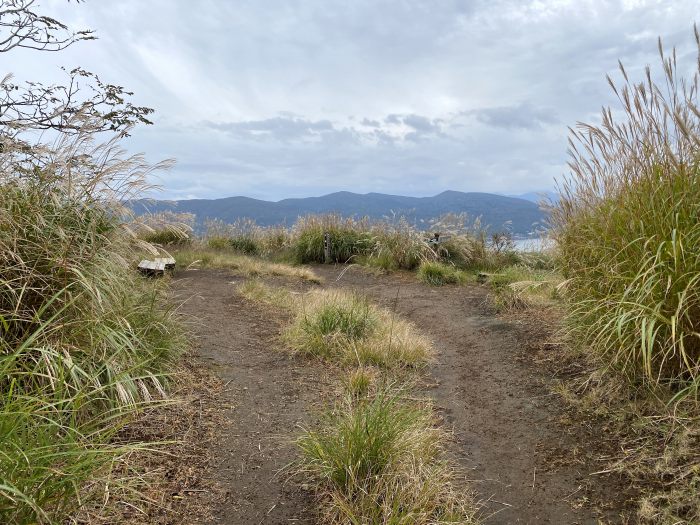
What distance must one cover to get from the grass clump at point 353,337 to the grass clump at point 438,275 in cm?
408

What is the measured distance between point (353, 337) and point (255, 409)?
5.00 feet

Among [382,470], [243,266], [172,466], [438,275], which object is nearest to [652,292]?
[382,470]

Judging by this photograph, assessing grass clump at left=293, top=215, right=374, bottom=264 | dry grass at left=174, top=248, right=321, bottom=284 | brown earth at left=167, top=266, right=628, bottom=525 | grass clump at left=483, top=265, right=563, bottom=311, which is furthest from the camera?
grass clump at left=293, top=215, right=374, bottom=264

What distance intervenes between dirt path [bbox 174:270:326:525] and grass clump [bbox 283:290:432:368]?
23 cm

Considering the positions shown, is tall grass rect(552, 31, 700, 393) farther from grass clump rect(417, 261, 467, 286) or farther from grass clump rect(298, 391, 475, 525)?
grass clump rect(417, 261, 467, 286)

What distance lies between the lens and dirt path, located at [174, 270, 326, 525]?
2496mm

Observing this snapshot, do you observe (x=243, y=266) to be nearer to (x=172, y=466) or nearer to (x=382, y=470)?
(x=172, y=466)

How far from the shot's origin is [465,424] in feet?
11.4

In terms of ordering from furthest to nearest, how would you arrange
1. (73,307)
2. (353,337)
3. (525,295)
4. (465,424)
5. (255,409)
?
(525,295) → (353,337) → (255,409) → (465,424) → (73,307)

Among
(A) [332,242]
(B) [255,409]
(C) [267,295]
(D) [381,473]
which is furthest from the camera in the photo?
(A) [332,242]

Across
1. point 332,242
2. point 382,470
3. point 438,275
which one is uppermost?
point 332,242

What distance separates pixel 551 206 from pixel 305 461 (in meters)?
3.52

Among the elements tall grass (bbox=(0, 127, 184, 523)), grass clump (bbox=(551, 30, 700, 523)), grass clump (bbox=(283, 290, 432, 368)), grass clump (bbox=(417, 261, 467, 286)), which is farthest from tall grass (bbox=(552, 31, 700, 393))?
grass clump (bbox=(417, 261, 467, 286))

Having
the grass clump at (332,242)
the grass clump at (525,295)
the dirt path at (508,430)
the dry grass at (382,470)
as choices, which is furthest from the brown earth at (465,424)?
the grass clump at (332,242)
